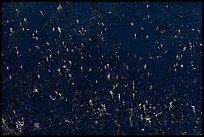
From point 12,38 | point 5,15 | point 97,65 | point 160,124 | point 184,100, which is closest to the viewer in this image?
point 160,124

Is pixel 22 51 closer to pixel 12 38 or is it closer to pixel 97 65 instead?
pixel 12 38

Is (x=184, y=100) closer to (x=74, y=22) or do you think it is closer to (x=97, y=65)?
(x=97, y=65)

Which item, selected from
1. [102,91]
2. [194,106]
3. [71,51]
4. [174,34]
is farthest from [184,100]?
[71,51]

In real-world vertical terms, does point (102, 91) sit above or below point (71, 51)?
below

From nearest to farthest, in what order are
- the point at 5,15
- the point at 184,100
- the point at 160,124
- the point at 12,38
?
the point at 160,124 < the point at 184,100 < the point at 12,38 < the point at 5,15

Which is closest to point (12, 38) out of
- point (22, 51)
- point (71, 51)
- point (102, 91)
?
point (22, 51)

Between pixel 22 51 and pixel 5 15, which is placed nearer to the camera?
pixel 22 51

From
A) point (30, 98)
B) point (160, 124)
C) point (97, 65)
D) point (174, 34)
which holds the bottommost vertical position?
point (160, 124)
